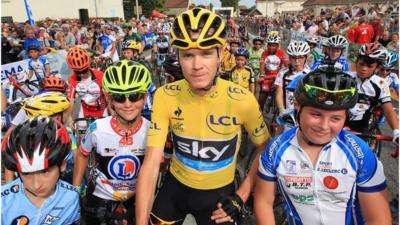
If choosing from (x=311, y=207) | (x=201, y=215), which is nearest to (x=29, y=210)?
(x=201, y=215)

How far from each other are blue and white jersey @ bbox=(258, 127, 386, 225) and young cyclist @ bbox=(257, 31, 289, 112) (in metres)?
5.95

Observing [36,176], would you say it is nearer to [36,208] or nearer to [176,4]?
[36,208]

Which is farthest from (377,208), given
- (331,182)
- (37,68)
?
(37,68)

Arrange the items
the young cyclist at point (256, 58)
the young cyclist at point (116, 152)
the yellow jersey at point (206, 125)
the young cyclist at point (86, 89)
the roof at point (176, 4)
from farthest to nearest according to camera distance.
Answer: the roof at point (176, 4) → the young cyclist at point (256, 58) → the young cyclist at point (86, 89) → the young cyclist at point (116, 152) → the yellow jersey at point (206, 125)

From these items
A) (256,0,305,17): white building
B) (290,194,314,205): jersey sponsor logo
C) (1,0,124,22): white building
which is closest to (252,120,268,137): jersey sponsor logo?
(290,194,314,205): jersey sponsor logo

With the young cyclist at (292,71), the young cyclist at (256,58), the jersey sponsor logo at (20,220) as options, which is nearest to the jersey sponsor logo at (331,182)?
the jersey sponsor logo at (20,220)

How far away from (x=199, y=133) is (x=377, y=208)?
4.44 feet

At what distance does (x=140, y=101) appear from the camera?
3.31 meters

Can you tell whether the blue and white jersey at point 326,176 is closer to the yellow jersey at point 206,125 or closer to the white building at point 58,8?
the yellow jersey at point 206,125

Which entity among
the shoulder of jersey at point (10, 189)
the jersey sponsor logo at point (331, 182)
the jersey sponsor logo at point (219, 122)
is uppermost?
the jersey sponsor logo at point (219, 122)

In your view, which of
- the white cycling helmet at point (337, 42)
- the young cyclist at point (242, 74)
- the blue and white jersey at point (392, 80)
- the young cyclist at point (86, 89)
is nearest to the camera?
the young cyclist at point (86, 89)

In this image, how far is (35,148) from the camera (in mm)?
2393

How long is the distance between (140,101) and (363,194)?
2.10m

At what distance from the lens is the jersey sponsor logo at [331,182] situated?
2252 millimetres
